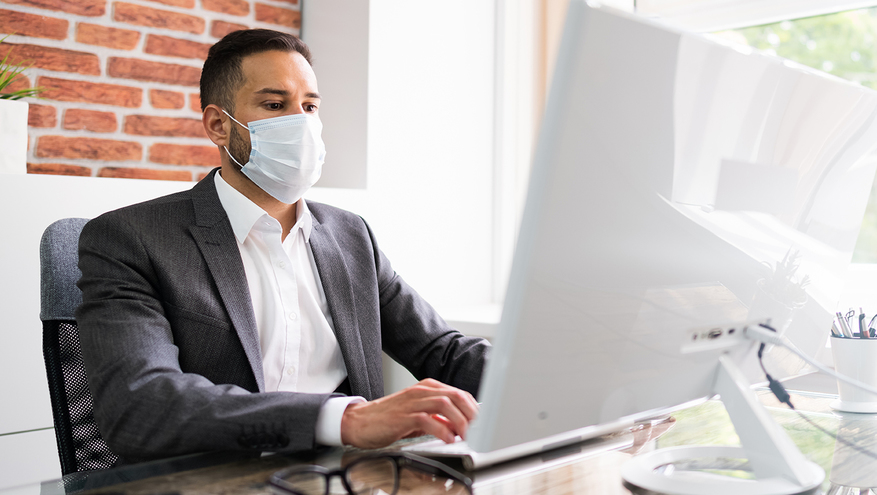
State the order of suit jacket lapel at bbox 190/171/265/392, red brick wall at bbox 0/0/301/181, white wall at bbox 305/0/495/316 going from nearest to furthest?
suit jacket lapel at bbox 190/171/265/392 → red brick wall at bbox 0/0/301/181 → white wall at bbox 305/0/495/316

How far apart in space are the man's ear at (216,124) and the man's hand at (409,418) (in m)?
0.84

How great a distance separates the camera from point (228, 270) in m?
1.21

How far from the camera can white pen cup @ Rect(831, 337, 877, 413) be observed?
1.10m

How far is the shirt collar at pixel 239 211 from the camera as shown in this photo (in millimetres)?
1323

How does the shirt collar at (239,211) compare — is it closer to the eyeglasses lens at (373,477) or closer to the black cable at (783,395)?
the eyeglasses lens at (373,477)

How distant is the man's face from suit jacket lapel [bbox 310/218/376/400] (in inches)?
10.0

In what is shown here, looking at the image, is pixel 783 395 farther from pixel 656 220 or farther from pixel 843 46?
pixel 843 46

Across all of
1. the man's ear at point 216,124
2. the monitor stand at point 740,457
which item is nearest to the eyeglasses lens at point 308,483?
the monitor stand at point 740,457

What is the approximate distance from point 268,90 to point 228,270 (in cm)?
42

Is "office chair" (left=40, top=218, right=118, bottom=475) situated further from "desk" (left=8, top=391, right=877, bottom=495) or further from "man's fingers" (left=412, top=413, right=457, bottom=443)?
"man's fingers" (left=412, top=413, right=457, bottom=443)

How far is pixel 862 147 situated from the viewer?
0.85 m

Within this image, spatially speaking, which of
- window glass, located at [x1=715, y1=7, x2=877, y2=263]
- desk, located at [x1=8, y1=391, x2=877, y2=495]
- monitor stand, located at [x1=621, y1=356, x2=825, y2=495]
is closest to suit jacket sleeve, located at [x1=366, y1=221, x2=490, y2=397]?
desk, located at [x1=8, y1=391, x2=877, y2=495]

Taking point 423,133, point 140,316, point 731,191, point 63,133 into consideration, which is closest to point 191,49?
point 63,133

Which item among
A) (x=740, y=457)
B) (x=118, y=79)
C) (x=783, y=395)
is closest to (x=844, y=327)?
(x=783, y=395)
